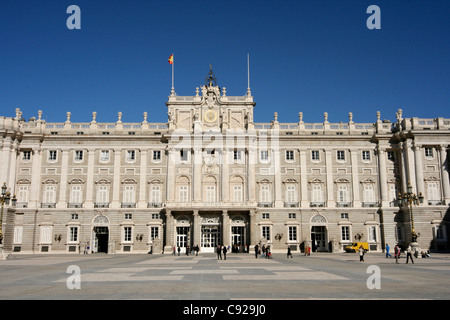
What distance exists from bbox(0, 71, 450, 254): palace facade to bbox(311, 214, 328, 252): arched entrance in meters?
0.13

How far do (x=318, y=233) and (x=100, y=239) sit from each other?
2924 centimetres

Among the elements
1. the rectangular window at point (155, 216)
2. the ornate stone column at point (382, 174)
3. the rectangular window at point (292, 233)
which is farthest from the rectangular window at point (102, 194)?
the ornate stone column at point (382, 174)

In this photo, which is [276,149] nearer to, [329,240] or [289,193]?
[289,193]

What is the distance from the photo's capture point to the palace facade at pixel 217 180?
55.4 metres

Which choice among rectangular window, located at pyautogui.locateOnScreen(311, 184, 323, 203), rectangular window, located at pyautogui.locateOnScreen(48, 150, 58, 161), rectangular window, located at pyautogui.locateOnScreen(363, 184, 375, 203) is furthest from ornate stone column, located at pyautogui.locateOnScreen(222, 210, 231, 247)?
rectangular window, located at pyautogui.locateOnScreen(48, 150, 58, 161)

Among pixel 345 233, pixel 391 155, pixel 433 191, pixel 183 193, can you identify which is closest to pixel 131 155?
pixel 183 193

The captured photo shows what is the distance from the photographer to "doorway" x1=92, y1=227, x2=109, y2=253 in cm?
5647

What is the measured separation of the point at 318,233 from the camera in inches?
2238

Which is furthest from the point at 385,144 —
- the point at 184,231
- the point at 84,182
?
the point at 84,182

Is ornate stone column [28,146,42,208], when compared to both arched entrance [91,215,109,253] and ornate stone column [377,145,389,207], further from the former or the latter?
ornate stone column [377,145,389,207]

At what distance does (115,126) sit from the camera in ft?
195

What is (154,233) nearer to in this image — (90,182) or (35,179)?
(90,182)
